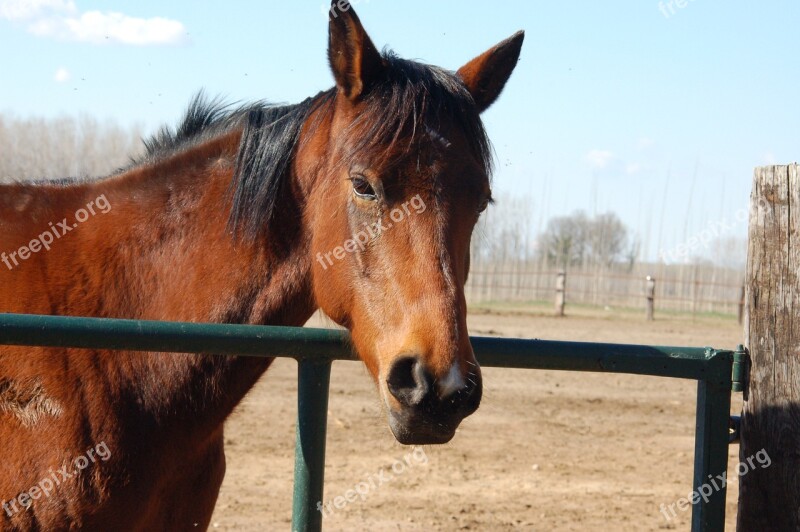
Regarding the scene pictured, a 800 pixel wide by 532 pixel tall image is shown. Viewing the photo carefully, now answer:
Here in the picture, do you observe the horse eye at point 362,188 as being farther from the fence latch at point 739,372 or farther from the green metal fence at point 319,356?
the fence latch at point 739,372

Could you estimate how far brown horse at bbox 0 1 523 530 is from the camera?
223 centimetres

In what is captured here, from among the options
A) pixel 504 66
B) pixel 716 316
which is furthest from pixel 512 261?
pixel 504 66

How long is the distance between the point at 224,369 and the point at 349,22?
120 cm

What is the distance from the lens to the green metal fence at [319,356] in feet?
6.51

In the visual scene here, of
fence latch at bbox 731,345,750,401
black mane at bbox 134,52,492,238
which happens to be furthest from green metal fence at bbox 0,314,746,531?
black mane at bbox 134,52,492,238

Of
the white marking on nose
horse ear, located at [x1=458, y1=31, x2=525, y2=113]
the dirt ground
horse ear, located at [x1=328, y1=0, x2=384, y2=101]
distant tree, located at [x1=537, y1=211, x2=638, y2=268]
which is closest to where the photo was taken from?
the white marking on nose

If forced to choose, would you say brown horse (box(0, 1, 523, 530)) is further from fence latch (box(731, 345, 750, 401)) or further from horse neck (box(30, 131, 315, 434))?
fence latch (box(731, 345, 750, 401))

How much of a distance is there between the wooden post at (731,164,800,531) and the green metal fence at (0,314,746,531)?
11 cm

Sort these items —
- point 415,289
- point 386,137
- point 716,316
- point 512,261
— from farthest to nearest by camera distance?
1. point 512,261
2. point 716,316
3. point 386,137
4. point 415,289

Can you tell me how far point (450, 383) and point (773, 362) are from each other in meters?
1.10

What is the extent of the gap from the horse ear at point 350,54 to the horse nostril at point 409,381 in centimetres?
97

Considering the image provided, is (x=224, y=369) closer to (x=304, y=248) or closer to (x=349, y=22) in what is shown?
(x=304, y=248)

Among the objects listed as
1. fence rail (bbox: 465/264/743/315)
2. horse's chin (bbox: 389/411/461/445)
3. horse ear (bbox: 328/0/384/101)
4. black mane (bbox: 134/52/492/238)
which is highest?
horse ear (bbox: 328/0/384/101)

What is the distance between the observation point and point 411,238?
7.29 ft
